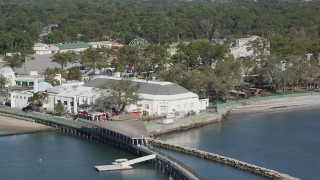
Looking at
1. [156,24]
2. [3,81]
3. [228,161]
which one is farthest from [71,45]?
[228,161]

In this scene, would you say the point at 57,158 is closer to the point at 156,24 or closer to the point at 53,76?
the point at 53,76

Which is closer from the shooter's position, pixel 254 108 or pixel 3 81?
pixel 254 108

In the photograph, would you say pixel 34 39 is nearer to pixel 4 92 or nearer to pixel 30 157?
pixel 4 92

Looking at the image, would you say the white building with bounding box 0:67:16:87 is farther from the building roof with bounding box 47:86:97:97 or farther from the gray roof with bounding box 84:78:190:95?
the gray roof with bounding box 84:78:190:95

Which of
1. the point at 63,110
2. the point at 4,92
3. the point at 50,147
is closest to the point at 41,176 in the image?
the point at 50,147

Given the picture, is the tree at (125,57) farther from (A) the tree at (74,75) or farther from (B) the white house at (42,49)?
(B) the white house at (42,49)

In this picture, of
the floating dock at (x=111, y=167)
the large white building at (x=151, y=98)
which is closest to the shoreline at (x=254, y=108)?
the large white building at (x=151, y=98)
